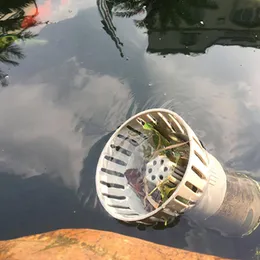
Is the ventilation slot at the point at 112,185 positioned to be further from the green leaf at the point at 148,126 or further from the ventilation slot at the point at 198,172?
the ventilation slot at the point at 198,172

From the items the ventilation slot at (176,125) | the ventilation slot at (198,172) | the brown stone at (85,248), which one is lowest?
the brown stone at (85,248)

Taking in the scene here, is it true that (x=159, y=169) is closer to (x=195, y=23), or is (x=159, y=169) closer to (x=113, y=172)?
(x=113, y=172)

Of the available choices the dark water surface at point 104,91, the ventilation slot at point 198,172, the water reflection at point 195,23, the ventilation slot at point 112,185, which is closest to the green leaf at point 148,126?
the ventilation slot at point 112,185

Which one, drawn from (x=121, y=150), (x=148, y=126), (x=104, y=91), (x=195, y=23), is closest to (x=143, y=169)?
(x=121, y=150)

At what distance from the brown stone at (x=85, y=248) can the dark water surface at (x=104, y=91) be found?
20 centimetres

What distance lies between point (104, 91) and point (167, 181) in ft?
4.88

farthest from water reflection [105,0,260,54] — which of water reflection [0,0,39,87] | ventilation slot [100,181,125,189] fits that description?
ventilation slot [100,181,125,189]

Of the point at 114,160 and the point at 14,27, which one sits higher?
the point at 14,27

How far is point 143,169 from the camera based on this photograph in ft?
9.78

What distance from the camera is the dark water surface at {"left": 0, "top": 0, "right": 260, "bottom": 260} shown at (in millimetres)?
3168

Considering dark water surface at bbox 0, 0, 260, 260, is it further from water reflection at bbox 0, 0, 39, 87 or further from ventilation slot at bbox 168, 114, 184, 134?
ventilation slot at bbox 168, 114, 184, 134

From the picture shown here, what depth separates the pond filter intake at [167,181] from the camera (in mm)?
2527

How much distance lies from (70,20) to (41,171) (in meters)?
1.87

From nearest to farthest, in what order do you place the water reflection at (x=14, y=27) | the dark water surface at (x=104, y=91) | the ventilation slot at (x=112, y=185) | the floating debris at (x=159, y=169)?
the floating debris at (x=159, y=169)
the ventilation slot at (x=112, y=185)
the dark water surface at (x=104, y=91)
the water reflection at (x=14, y=27)
